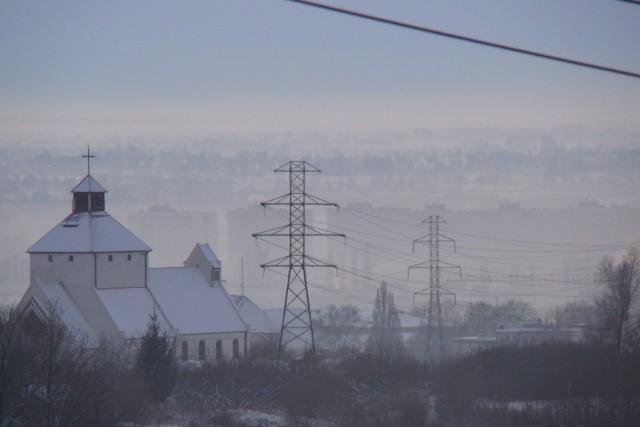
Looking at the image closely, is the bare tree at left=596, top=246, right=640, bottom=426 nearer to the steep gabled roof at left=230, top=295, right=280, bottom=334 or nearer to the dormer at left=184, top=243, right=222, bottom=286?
the dormer at left=184, top=243, right=222, bottom=286

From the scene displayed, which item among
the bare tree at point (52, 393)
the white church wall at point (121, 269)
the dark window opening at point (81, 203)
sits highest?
the dark window opening at point (81, 203)

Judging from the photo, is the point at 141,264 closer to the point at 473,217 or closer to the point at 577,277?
the point at 577,277

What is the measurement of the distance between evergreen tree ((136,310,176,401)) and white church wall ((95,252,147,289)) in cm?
1250

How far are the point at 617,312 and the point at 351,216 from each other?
110432mm

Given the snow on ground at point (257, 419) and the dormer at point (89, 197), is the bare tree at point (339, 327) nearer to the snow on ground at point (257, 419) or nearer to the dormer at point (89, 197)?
the dormer at point (89, 197)

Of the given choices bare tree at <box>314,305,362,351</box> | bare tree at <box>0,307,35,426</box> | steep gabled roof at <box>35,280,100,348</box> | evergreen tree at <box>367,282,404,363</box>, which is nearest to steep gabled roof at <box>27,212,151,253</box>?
steep gabled roof at <box>35,280,100,348</box>

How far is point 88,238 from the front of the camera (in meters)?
53.1

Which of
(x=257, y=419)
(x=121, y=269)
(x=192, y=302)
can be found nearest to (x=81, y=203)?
(x=121, y=269)

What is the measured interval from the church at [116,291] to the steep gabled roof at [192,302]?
4 centimetres

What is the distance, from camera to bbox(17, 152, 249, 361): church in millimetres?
50344

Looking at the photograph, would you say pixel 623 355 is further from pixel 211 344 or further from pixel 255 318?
pixel 255 318

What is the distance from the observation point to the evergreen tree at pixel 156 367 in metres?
38.0

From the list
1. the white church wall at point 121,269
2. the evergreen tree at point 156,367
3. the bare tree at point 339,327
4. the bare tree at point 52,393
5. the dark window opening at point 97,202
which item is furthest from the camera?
the bare tree at point 339,327


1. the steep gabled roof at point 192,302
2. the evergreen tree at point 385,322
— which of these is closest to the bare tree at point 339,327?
the evergreen tree at point 385,322
